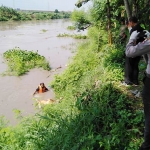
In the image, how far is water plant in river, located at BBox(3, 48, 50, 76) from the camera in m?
12.6

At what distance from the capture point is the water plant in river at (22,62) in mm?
12562

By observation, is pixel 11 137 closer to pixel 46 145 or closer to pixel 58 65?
pixel 46 145

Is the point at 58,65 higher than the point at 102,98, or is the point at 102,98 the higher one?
the point at 102,98

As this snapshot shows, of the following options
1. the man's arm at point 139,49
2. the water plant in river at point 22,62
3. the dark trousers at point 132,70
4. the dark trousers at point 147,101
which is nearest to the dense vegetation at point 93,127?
the dark trousers at point 132,70

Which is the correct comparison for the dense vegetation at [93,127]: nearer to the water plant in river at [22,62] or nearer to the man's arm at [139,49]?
the man's arm at [139,49]

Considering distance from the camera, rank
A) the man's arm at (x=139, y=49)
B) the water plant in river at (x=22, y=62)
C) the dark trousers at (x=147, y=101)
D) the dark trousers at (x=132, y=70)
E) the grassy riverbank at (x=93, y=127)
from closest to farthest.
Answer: the man's arm at (x=139, y=49) → the dark trousers at (x=147, y=101) → the grassy riverbank at (x=93, y=127) → the dark trousers at (x=132, y=70) → the water plant in river at (x=22, y=62)

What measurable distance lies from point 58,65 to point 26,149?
1052 centimetres

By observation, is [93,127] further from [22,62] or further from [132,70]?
[22,62]

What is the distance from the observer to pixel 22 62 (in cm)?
1391

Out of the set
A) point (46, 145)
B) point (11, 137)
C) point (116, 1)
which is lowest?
point (11, 137)

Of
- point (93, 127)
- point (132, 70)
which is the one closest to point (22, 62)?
point (132, 70)

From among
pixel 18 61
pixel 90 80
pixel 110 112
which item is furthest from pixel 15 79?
pixel 110 112

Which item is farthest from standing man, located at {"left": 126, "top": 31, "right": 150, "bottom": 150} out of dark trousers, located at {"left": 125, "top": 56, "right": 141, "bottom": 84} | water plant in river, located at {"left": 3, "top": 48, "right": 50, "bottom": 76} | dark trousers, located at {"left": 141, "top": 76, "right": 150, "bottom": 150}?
water plant in river, located at {"left": 3, "top": 48, "right": 50, "bottom": 76}

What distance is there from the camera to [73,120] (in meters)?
4.09
